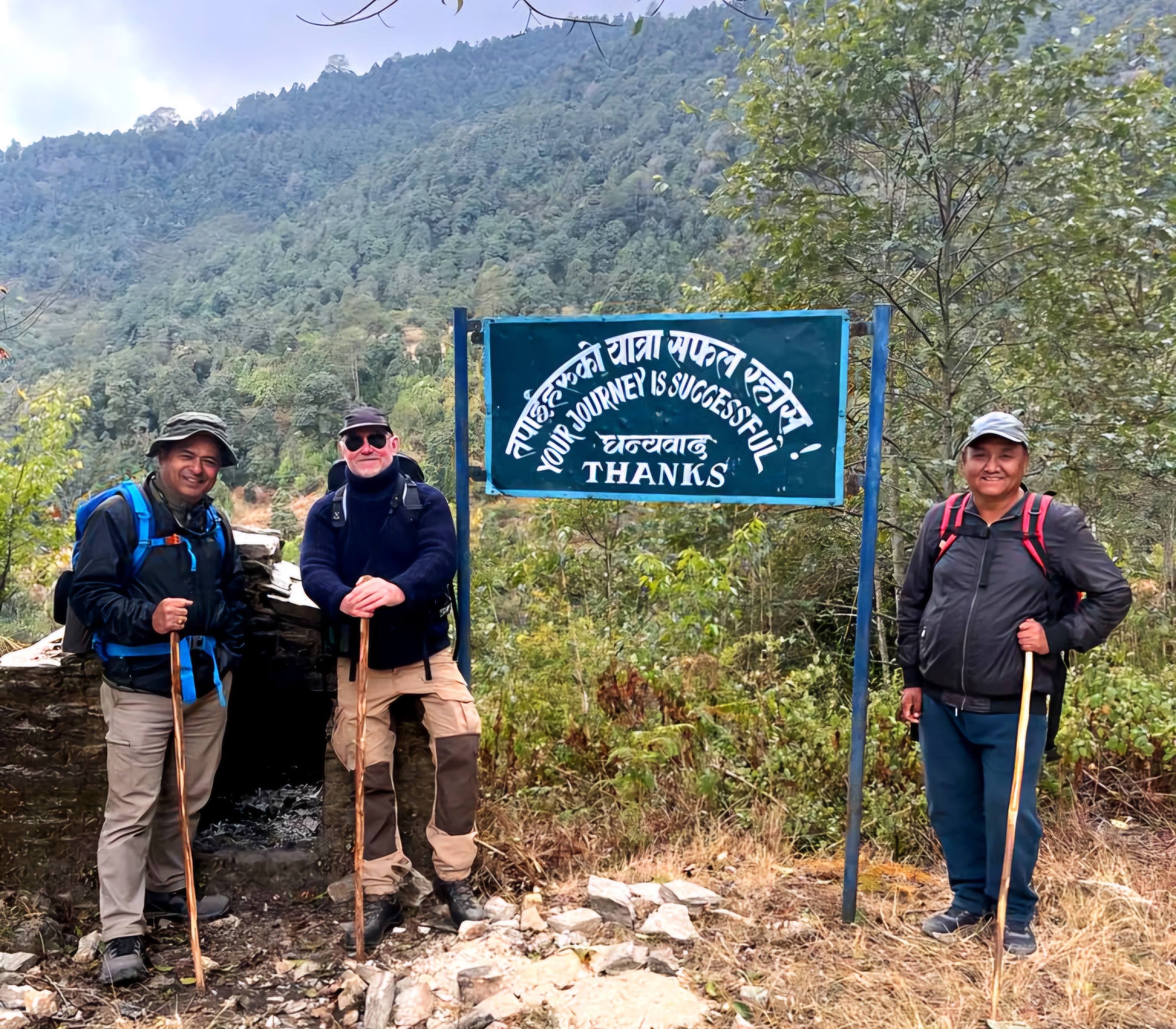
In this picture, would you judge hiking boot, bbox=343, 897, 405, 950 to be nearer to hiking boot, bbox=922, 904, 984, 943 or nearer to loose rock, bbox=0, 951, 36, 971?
loose rock, bbox=0, 951, 36, 971

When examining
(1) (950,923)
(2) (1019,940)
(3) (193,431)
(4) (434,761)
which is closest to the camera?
(2) (1019,940)

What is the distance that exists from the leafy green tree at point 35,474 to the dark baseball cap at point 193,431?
7.98 meters

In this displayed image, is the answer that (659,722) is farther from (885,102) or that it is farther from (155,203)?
(155,203)

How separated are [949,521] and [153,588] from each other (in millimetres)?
2809

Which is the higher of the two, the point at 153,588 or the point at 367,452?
the point at 367,452

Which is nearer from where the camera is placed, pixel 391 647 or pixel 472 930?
pixel 472 930

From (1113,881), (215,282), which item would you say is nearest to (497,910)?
(1113,881)

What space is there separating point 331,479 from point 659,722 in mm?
2055

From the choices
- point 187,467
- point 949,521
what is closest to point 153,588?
point 187,467

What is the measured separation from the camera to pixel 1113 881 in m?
3.18

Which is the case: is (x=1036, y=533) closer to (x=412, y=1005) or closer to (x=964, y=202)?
(x=412, y=1005)

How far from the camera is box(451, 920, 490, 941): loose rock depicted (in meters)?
3.01

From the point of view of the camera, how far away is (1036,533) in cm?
268

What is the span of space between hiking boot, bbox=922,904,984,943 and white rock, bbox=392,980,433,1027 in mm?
1677
